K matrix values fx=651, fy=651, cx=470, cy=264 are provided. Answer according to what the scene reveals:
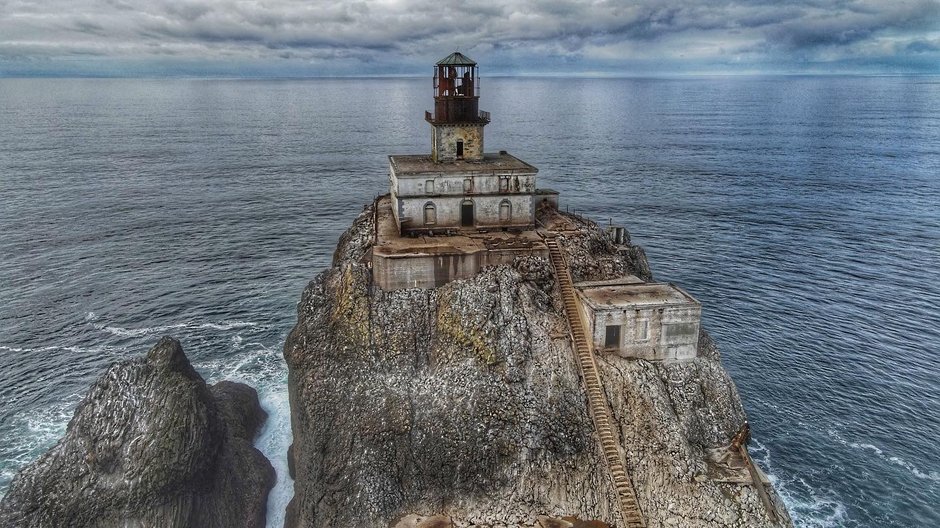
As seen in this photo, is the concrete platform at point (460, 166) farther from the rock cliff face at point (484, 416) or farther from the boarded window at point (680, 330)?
the boarded window at point (680, 330)

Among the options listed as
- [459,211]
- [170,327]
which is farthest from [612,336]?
[170,327]

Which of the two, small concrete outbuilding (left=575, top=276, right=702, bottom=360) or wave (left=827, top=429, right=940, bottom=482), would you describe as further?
wave (left=827, top=429, right=940, bottom=482)

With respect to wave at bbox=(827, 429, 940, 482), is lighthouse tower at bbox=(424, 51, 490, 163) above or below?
above

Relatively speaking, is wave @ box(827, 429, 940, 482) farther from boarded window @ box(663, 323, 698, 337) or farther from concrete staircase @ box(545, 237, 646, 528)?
concrete staircase @ box(545, 237, 646, 528)

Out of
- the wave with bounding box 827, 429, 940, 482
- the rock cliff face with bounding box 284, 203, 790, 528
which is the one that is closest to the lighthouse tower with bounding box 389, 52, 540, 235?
the rock cliff face with bounding box 284, 203, 790, 528

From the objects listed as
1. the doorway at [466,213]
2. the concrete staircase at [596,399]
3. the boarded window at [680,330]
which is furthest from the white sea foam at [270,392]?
the boarded window at [680,330]

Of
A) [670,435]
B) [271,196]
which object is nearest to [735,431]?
[670,435]
